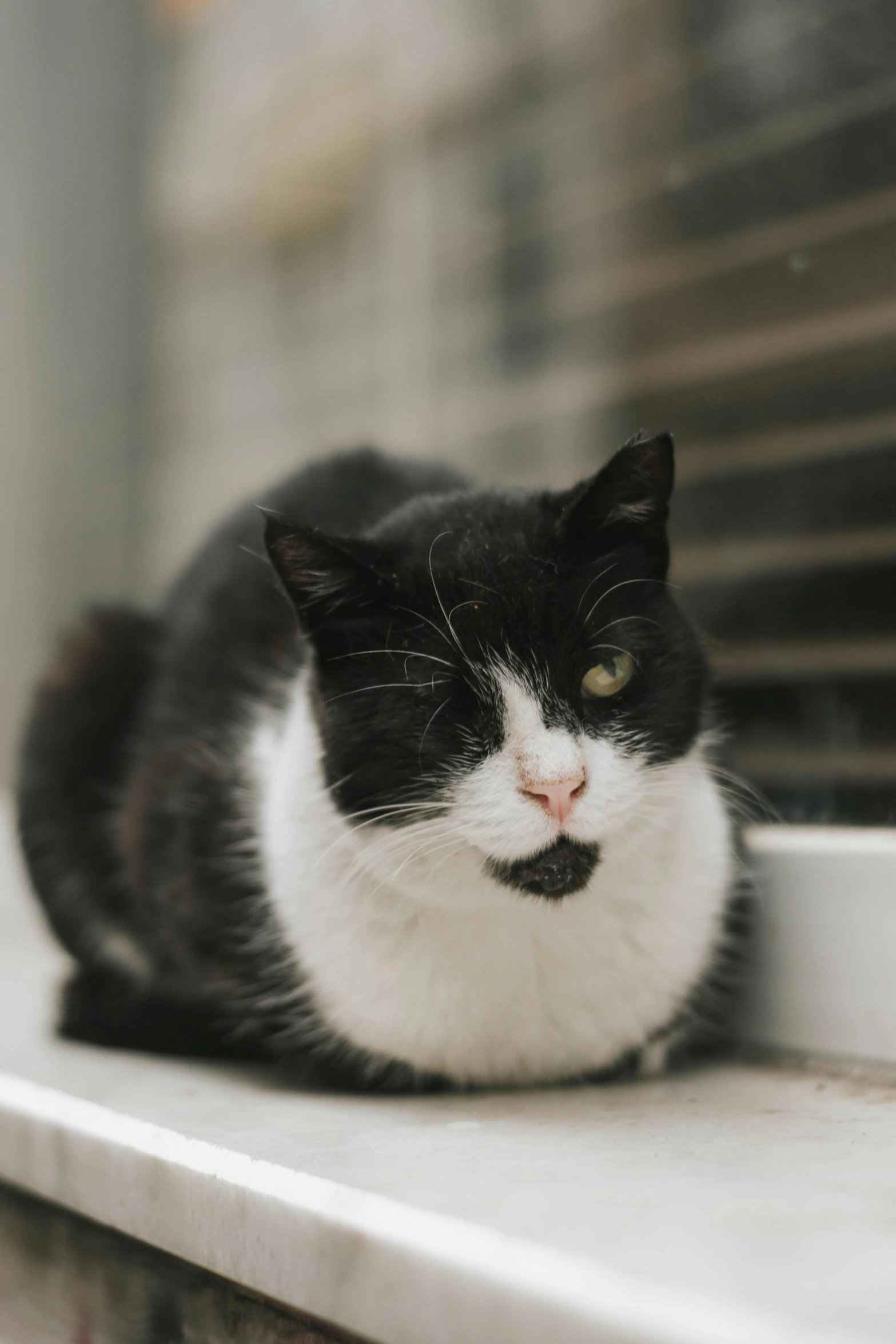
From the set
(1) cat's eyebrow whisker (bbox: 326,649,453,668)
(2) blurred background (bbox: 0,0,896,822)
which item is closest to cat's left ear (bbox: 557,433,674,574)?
(1) cat's eyebrow whisker (bbox: 326,649,453,668)

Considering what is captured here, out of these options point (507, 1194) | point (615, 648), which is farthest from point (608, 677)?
point (507, 1194)

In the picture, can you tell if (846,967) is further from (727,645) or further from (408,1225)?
(408,1225)

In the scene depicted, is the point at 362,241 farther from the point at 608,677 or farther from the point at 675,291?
the point at 608,677

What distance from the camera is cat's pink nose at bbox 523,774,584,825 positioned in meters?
0.73

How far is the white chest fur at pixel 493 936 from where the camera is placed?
83cm

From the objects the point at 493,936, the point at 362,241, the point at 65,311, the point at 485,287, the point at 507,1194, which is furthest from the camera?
the point at 65,311

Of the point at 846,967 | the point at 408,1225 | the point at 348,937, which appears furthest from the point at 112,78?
the point at 408,1225

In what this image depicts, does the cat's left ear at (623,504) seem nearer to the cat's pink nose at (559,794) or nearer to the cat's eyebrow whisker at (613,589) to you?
the cat's eyebrow whisker at (613,589)

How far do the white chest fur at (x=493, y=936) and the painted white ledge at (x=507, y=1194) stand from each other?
1.6 inches

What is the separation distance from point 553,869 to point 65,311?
1497 mm

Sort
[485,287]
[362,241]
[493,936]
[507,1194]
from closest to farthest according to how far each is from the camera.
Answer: [507,1194] < [493,936] < [485,287] < [362,241]

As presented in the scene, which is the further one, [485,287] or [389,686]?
[485,287]

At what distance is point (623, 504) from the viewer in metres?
0.81

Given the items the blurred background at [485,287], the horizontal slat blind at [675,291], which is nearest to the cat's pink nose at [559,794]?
the horizontal slat blind at [675,291]
